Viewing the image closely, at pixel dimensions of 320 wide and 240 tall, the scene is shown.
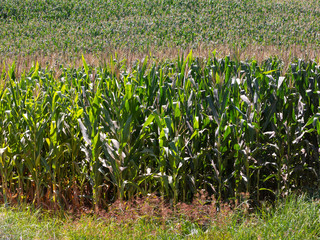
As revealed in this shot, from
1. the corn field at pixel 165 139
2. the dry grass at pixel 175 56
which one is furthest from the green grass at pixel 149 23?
the corn field at pixel 165 139

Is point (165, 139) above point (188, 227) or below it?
above

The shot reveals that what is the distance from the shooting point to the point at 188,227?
3611mm

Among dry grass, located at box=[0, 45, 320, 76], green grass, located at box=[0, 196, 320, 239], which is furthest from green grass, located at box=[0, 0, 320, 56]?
green grass, located at box=[0, 196, 320, 239]

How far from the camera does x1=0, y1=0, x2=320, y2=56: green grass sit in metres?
20.7

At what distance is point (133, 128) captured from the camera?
4176 millimetres

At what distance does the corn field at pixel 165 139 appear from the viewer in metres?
3.89

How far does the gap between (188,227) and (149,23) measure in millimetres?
22777

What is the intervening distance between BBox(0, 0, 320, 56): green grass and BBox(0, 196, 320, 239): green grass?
1527cm

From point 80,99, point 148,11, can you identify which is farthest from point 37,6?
point 80,99

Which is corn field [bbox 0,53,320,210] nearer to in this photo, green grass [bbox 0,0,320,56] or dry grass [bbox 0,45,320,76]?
dry grass [bbox 0,45,320,76]

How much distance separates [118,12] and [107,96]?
2565 centimetres

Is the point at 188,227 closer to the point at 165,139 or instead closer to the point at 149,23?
the point at 165,139

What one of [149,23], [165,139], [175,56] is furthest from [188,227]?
[149,23]

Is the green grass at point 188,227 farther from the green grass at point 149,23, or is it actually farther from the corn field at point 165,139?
the green grass at point 149,23
